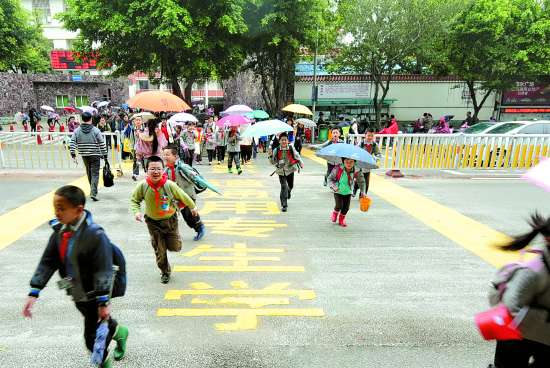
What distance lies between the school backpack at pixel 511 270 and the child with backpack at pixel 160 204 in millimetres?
2973

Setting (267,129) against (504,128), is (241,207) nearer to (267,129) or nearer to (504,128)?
(267,129)

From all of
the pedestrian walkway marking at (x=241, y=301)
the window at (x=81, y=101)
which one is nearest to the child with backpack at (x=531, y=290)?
the pedestrian walkway marking at (x=241, y=301)

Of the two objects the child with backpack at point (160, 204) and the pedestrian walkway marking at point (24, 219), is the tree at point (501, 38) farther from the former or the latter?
the child with backpack at point (160, 204)

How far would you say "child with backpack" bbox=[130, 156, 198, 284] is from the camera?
422cm

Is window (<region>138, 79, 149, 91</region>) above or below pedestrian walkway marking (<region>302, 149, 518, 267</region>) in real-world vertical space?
above

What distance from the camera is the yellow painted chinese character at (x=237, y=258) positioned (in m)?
4.94

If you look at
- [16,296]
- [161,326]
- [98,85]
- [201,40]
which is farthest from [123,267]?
[98,85]

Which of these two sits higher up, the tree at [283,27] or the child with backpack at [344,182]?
the tree at [283,27]

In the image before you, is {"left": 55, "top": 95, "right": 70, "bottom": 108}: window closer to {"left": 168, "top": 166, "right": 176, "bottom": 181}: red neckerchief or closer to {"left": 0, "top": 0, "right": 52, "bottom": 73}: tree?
{"left": 0, "top": 0, "right": 52, "bottom": 73}: tree

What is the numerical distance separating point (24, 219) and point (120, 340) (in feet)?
16.2

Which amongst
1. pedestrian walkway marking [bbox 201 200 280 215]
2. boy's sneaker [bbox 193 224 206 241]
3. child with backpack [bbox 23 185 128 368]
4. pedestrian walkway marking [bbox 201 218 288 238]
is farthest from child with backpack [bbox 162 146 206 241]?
child with backpack [bbox 23 185 128 368]

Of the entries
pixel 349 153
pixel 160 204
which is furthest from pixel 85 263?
pixel 349 153

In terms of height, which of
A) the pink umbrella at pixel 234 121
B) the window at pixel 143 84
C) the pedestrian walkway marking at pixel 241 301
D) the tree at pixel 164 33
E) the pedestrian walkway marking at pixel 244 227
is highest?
the tree at pixel 164 33

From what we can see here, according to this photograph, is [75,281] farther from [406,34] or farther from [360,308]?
[406,34]
